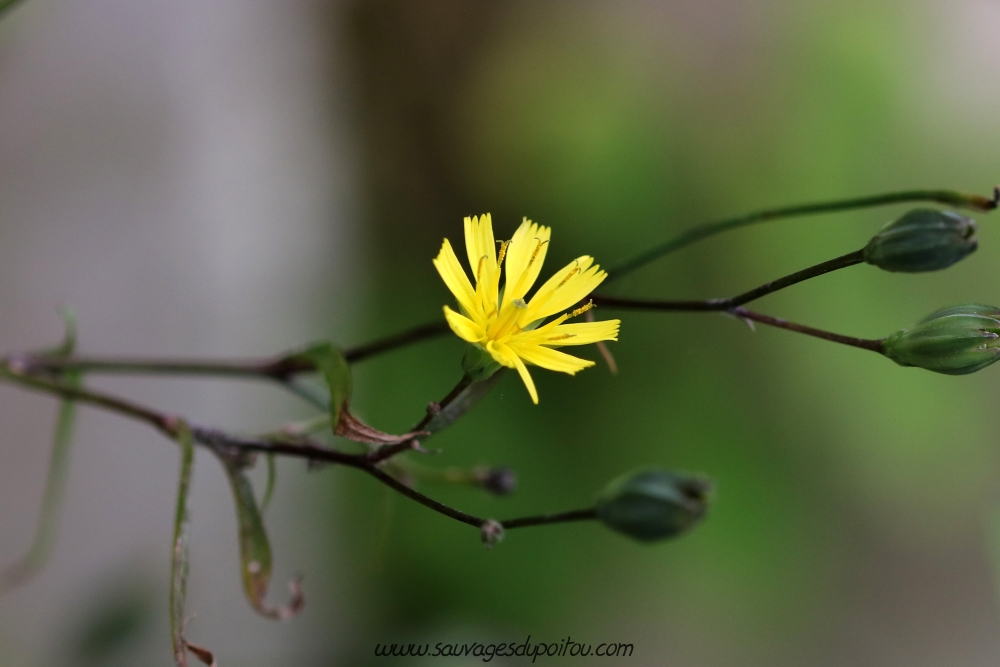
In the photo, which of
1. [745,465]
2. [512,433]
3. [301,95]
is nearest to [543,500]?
[512,433]

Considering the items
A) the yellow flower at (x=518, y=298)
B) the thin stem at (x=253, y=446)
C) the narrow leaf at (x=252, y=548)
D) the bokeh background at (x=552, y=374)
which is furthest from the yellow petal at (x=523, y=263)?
the bokeh background at (x=552, y=374)

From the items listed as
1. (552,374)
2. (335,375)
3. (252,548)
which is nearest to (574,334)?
(335,375)

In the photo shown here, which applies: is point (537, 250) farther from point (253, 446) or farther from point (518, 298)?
point (253, 446)

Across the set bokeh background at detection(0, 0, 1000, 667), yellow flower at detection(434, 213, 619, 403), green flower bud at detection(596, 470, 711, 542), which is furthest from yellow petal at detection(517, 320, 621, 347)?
bokeh background at detection(0, 0, 1000, 667)

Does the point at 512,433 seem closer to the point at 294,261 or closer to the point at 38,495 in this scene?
the point at 294,261

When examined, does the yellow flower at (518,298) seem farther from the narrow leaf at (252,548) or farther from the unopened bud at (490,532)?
the narrow leaf at (252,548)

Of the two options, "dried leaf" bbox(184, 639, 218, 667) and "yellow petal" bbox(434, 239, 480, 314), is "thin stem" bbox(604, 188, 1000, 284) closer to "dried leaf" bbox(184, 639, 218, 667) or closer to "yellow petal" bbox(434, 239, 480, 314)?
"yellow petal" bbox(434, 239, 480, 314)
